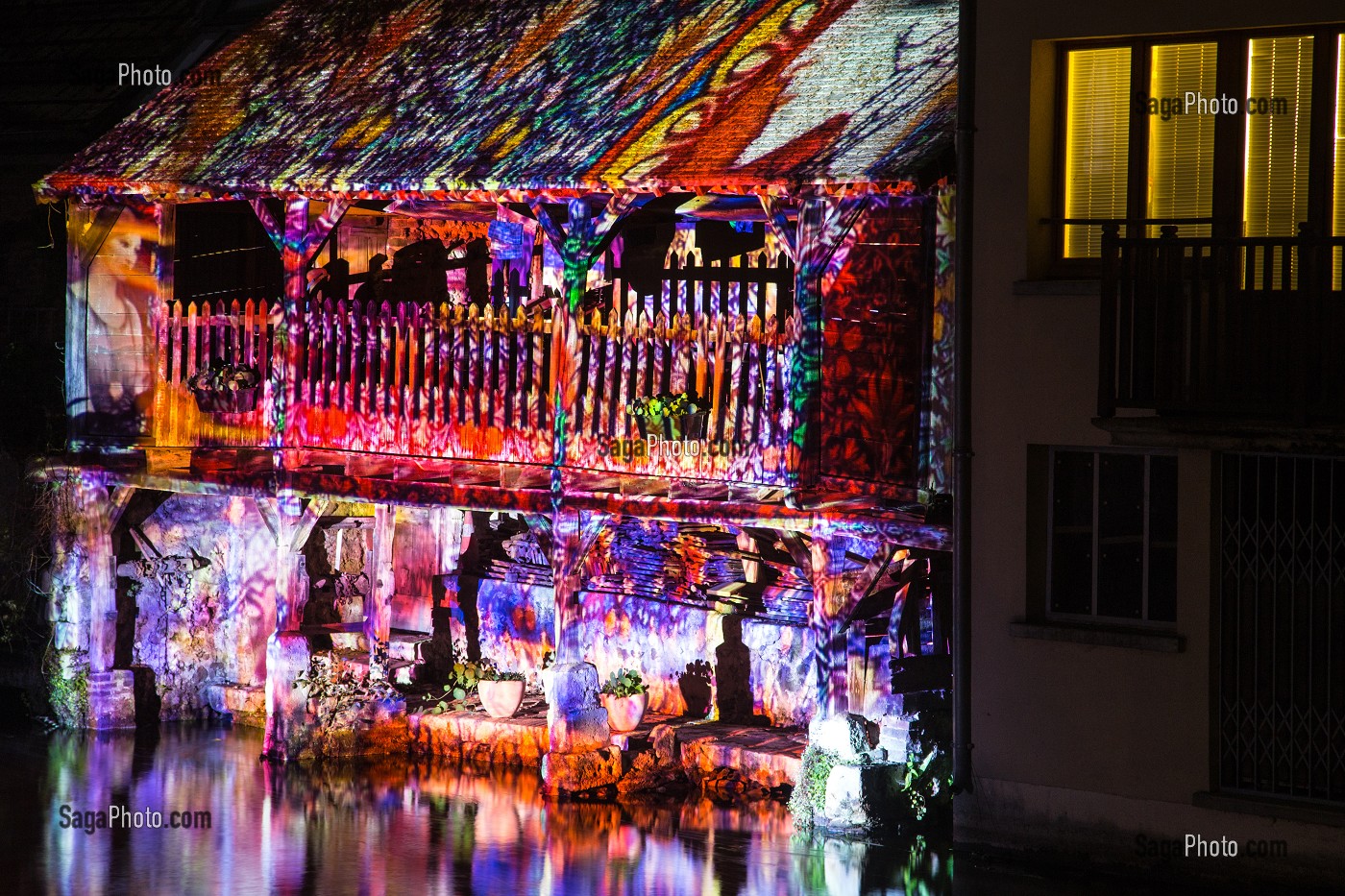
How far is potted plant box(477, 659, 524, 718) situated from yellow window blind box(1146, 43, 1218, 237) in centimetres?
801

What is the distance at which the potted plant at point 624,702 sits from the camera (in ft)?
62.8

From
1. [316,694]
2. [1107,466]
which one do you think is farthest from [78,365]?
[1107,466]

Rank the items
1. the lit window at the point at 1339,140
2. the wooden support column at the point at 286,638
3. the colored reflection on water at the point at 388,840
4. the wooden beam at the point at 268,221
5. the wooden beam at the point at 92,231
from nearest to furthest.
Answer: the lit window at the point at 1339,140, the colored reflection on water at the point at 388,840, the wooden support column at the point at 286,638, the wooden beam at the point at 268,221, the wooden beam at the point at 92,231

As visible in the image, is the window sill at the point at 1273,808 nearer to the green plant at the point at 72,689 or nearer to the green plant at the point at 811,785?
the green plant at the point at 811,785

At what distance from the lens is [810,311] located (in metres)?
16.8

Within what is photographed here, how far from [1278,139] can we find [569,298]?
6.35m

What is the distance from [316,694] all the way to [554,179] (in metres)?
5.76

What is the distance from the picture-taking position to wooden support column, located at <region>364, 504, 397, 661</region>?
72.8 feet

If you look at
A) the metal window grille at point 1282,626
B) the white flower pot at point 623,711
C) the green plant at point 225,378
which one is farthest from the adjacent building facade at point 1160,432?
the green plant at point 225,378

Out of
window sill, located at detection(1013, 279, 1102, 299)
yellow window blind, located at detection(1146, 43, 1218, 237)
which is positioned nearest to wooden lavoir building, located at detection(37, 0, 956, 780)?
window sill, located at detection(1013, 279, 1102, 299)

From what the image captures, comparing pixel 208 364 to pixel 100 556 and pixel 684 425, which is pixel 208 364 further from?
pixel 684 425

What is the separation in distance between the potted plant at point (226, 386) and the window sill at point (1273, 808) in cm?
1012

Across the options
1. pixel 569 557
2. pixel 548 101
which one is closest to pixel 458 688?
pixel 569 557

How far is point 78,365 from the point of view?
2120cm
